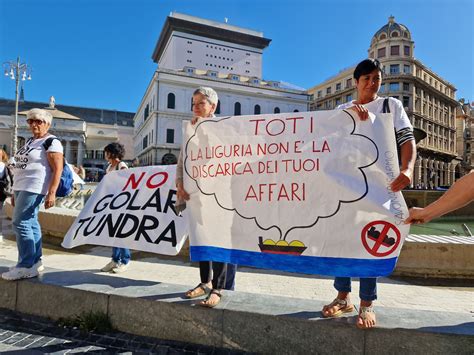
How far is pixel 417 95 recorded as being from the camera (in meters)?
58.8

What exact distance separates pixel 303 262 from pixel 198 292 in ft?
3.11

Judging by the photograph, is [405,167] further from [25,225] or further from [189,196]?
[25,225]

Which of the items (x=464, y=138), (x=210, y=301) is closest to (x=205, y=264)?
(x=210, y=301)

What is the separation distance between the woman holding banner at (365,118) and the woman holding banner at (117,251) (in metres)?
2.88

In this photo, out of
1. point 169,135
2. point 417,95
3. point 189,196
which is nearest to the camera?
point 189,196

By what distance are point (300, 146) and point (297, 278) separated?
2.72 meters

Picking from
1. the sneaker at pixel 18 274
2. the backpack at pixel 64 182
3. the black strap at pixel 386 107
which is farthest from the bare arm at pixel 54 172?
the black strap at pixel 386 107

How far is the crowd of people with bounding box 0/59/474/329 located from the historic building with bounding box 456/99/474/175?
88.4m

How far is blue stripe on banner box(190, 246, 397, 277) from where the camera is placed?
7.20ft

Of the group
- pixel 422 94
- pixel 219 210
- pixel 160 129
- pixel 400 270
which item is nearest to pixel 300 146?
pixel 219 210

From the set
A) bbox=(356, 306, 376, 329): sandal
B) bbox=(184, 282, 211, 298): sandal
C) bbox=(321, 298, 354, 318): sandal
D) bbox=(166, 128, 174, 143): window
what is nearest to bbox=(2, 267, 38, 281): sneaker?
bbox=(184, 282, 211, 298): sandal

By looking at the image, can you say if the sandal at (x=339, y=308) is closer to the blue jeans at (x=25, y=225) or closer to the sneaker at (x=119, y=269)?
the blue jeans at (x=25, y=225)

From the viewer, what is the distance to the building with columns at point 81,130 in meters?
68.8

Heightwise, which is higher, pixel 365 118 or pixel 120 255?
pixel 365 118
